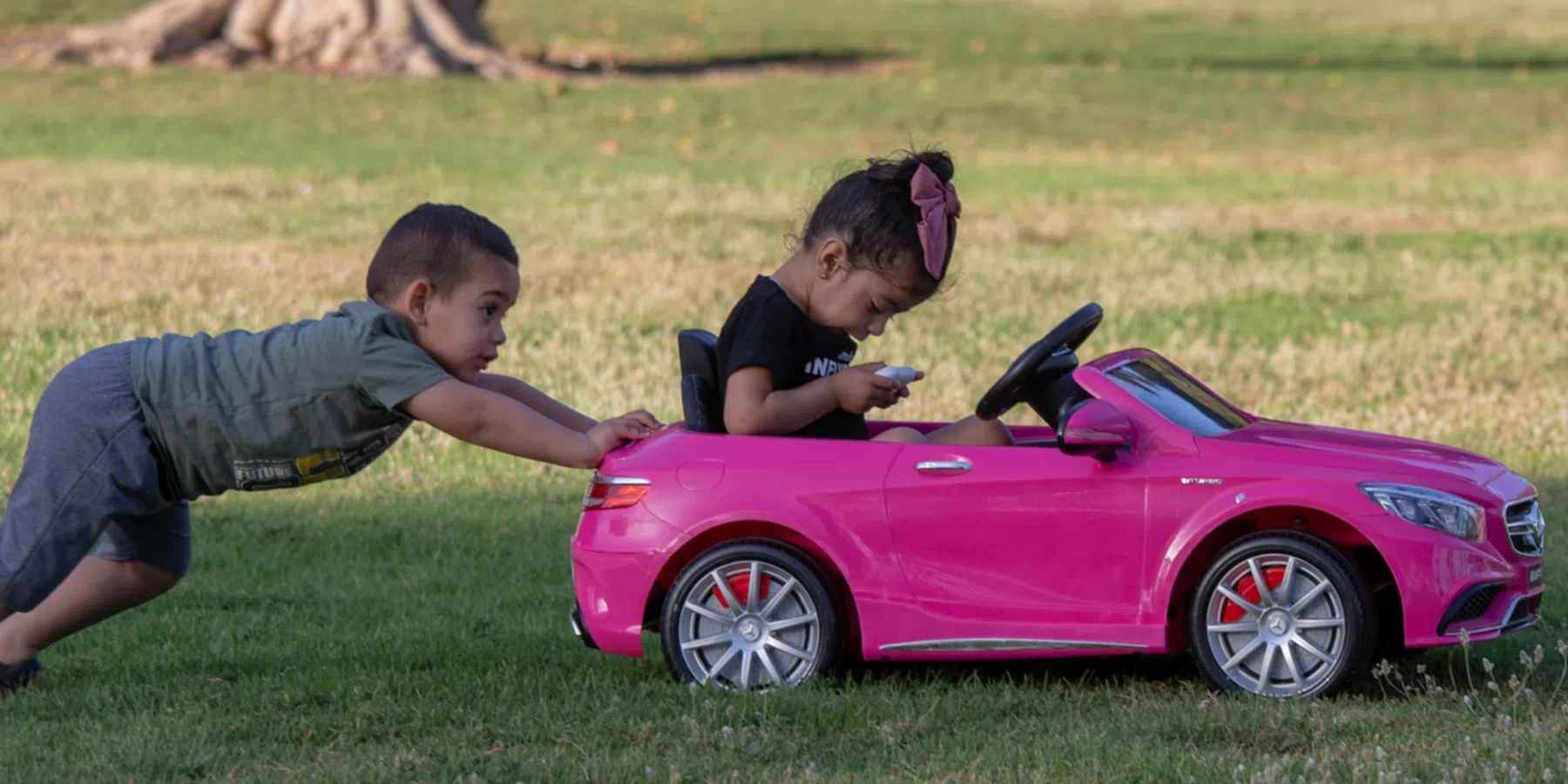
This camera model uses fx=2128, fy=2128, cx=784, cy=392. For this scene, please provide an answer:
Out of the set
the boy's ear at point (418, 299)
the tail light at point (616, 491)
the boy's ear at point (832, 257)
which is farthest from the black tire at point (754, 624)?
the boy's ear at point (418, 299)

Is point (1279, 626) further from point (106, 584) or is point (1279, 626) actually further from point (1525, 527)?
point (106, 584)

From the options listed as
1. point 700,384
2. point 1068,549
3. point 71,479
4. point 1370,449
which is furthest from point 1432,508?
point 71,479

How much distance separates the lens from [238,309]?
1249 cm

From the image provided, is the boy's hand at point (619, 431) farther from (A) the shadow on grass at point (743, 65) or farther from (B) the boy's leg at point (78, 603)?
(A) the shadow on grass at point (743, 65)

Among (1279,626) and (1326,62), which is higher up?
(1326,62)

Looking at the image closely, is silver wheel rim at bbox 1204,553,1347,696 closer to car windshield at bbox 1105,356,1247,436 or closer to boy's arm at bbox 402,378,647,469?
car windshield at bbox 1105,356,1247,436

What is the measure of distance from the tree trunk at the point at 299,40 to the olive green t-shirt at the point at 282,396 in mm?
22509

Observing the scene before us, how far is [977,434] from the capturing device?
6141 millimetres

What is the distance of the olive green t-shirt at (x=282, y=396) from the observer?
18.0ft

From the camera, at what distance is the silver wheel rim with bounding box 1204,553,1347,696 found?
5.74 m

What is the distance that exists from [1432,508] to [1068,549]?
970 millimetres

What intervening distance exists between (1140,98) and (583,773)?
24458mm

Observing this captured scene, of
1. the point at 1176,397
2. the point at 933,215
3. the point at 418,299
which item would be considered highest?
the point at 933,215

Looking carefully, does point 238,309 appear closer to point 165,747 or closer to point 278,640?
point 278,640
